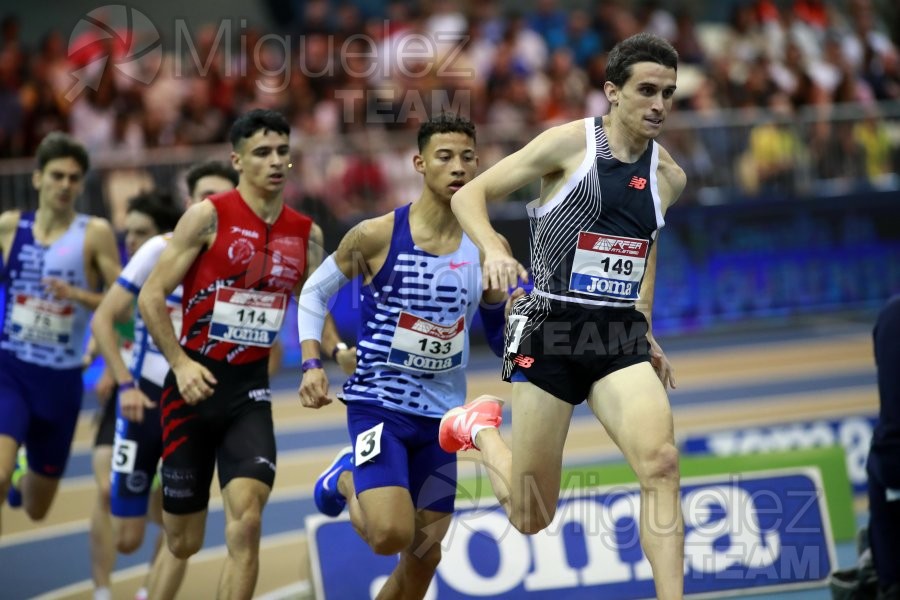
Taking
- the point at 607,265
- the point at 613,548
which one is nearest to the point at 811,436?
the point at 613,548

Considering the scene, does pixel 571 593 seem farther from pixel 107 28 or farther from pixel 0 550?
pixel 107 28

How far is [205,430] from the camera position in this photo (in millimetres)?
6867

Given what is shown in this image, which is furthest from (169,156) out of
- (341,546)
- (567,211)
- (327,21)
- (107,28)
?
(567,211)

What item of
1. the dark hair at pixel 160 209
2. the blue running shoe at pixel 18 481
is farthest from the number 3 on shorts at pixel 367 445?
the blue running shoe at pixel 18 481

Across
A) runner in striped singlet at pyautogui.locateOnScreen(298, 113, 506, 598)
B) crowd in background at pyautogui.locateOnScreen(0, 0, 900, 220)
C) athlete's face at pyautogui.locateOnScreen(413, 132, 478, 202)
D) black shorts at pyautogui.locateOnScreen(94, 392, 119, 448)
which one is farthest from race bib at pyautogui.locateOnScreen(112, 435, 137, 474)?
crowd in background at pyautogui.locateOnScreen(0, 0, 900, 220)

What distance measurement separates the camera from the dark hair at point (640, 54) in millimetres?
5621

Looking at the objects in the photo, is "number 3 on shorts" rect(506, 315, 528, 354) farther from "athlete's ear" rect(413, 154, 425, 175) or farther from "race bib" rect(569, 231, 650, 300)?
"athlete's ear" rect(413, 154, 425, 175)

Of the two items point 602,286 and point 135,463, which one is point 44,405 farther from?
point 602,286

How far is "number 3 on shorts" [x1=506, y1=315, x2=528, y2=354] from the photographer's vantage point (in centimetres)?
582

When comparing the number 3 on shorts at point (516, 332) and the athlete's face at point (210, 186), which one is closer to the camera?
the number 3 on shorts at point (516, 332)

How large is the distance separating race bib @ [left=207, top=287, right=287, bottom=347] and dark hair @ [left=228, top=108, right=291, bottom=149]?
0.83 metres

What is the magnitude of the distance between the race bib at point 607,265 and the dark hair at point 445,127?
126cm

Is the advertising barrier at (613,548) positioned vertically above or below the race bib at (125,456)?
below

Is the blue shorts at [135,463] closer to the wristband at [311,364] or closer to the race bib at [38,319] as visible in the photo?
the race bib at [38,319]
